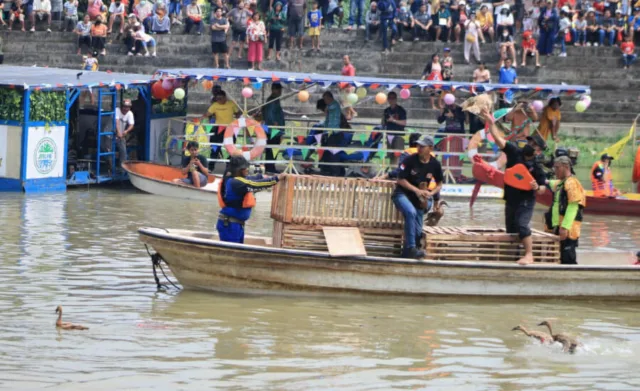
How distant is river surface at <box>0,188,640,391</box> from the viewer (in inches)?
417

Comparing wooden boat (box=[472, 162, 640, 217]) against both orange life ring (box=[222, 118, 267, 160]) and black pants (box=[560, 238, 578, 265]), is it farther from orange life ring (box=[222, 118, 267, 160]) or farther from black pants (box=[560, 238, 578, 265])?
black pants (box=[560, 238, 578, 265])

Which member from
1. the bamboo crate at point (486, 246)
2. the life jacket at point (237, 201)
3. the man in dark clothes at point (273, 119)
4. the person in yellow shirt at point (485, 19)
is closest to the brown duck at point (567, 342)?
the bamboo crate at point (486, 246)

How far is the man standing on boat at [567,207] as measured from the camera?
1378 cm

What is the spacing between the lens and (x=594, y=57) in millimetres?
32875

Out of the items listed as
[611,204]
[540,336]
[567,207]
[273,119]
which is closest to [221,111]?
[273,119]

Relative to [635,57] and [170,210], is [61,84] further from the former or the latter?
[635,57]

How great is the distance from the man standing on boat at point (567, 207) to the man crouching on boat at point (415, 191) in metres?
1.38

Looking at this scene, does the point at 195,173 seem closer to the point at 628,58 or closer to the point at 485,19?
the point at 485,19

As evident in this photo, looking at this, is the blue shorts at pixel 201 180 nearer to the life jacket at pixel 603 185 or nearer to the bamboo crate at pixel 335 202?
the life jacket at pixel 603 185

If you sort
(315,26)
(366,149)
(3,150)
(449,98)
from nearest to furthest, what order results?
(3,150) → (449,98) → (366,149) → (315,26)

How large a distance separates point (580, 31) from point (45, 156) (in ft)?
54.0

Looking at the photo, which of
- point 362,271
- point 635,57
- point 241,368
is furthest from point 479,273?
point 635,57

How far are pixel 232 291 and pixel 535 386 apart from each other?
4310 millimetres

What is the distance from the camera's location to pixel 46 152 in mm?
22578
